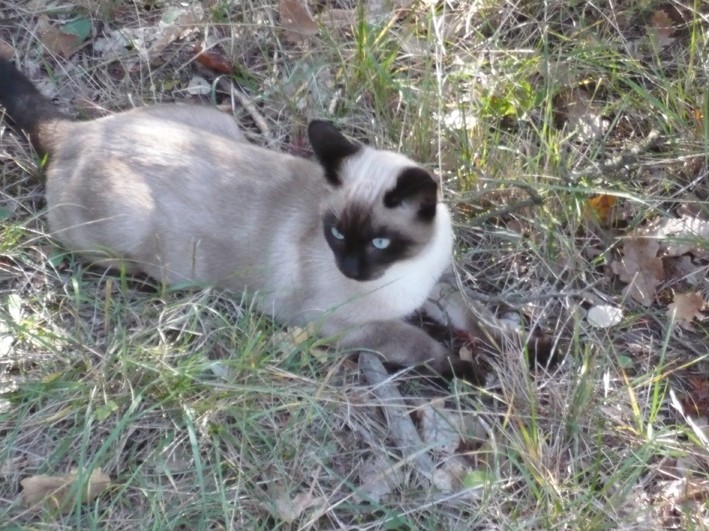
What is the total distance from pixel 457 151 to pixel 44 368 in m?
1.83

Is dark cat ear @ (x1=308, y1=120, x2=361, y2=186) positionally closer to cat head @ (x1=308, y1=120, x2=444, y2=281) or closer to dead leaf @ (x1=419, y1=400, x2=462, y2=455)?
cat head @ (x1=308, y1=120, x2=444, y2=281)

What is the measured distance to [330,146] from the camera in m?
2.68

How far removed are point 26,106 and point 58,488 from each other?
165 cm

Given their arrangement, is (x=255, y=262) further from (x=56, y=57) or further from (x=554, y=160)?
(x=56, y=57)

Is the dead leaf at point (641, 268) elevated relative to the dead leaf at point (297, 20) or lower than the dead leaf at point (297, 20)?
lower

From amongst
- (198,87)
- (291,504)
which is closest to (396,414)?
(291,504)

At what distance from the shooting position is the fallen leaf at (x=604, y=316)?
2.99 m

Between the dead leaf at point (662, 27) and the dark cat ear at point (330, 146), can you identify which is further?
the dead leaf at point (662, 27)

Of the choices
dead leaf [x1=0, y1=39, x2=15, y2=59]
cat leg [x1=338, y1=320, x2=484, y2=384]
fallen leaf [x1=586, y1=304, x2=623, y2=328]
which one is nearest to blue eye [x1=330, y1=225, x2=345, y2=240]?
cat leg [x1=338, y1=320, x2=484, y2=384]

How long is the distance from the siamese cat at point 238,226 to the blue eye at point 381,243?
0.13 meters

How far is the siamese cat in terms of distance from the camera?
2898 mm

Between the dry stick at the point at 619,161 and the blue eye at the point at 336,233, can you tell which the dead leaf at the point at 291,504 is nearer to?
the blue eye at the point at 336,233

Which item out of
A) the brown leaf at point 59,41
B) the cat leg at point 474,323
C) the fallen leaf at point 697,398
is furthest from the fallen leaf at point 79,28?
the fallen leaf at point 697,398

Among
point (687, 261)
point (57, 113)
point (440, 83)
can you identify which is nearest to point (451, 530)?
point (687, 261)
